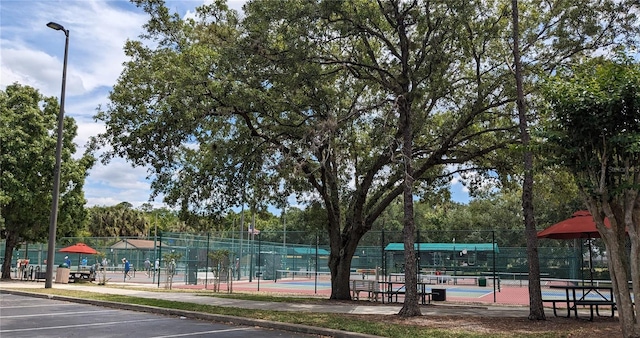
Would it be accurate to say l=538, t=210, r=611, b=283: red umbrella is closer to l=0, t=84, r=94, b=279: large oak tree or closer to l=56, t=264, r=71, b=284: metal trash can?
l=56, t=264, r=71, b=284: metal trash can

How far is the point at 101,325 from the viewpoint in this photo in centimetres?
1270

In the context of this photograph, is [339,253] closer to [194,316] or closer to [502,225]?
[194,316]

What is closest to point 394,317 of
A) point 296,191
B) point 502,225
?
point 296,191

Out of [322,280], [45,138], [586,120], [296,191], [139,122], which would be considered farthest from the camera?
[322,280]

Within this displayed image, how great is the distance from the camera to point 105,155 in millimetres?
18250

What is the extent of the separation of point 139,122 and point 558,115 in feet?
42.0

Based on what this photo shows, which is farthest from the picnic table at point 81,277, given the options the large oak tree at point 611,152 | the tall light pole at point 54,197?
the large oak tree at point 611,152

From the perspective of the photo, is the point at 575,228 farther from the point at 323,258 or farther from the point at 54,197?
the point at 323,258

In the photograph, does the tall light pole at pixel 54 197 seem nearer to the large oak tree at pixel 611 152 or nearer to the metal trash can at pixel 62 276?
the metal trash can at pixel 62 276

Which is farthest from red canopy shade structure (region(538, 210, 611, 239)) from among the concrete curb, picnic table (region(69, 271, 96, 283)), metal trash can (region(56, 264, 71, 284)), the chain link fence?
picnic table (region(69, 271, 96, 283))

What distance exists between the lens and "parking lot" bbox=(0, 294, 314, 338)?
1141 centimetres

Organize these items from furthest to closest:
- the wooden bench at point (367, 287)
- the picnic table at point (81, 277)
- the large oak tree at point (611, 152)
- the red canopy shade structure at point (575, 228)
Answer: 1. the picnic table at point (81, 277)
2. the wooden bench at point (367, 287)
3. the red canopy shade structure at point (575, 228)
4. the large oak tree at point (611, 152)

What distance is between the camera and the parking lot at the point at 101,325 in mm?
11414

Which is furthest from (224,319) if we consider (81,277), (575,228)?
(81,277)
